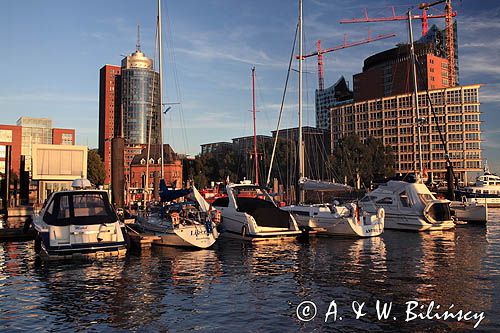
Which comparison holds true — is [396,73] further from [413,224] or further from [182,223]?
[182,223]

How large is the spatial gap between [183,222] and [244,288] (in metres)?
10.9

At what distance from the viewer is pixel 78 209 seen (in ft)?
75.8

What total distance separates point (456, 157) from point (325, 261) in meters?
129

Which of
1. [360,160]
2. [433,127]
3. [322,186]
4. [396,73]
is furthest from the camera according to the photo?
[396,73]

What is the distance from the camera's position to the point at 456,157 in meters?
136

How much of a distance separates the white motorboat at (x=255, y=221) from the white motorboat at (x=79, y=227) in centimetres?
788

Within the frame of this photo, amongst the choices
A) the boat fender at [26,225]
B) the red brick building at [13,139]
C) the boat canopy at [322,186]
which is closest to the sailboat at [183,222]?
the boat fender at [26,225]

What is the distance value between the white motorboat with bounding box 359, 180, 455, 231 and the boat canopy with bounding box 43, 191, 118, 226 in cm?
2291

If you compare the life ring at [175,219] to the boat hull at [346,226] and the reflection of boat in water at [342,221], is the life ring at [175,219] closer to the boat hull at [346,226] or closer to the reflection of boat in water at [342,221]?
the boat hull at [346,226]

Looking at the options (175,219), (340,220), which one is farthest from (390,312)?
(340,220)

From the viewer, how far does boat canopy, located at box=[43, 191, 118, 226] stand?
21891mm

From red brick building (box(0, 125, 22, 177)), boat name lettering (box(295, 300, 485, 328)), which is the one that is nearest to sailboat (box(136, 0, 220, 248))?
boat name lettering (box(295, 300, 485, 328))

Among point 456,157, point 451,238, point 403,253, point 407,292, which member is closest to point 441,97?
point 456,157

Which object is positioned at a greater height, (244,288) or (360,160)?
(360,160)
